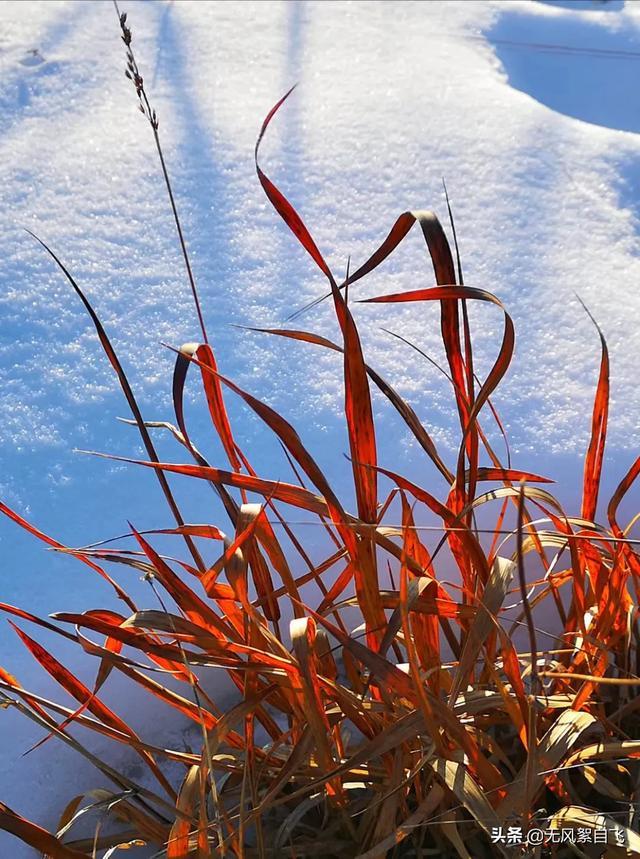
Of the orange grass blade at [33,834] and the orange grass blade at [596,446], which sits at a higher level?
the orange grass blade at [596,446]

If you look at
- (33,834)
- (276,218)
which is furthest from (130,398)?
(276,218)

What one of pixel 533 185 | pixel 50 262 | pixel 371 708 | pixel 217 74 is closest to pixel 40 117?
pixel 217 74

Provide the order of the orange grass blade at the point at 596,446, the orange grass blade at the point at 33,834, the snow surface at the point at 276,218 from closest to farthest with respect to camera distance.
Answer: the orange grass blade at the point at 33,834 < the orange grass blade at the point at 596,446 < the snow surface at the point at 276,218

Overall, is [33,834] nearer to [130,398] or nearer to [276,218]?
[130,398]

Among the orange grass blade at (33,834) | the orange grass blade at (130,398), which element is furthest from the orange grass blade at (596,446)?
the orange grass blade at (33,834)

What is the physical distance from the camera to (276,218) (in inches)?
63.0

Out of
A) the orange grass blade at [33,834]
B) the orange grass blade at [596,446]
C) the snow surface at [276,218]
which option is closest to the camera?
the orange grass blade at [33,834]

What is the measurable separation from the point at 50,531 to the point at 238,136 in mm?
1096

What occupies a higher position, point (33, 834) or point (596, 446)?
point (596, 446)

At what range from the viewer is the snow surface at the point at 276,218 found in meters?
1.12

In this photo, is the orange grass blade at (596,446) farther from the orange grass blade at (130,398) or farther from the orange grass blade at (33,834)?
the orange grass blade at (33,834)

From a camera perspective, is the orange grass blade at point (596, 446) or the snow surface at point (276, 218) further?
the snow surface at point (276, 218)

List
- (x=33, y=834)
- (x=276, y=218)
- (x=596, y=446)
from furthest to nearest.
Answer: (x=276, y=218), (x=596, y=446), (x=33, y=834)

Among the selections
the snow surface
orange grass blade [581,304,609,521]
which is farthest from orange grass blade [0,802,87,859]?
orange grass blade [581,304,609,521]
